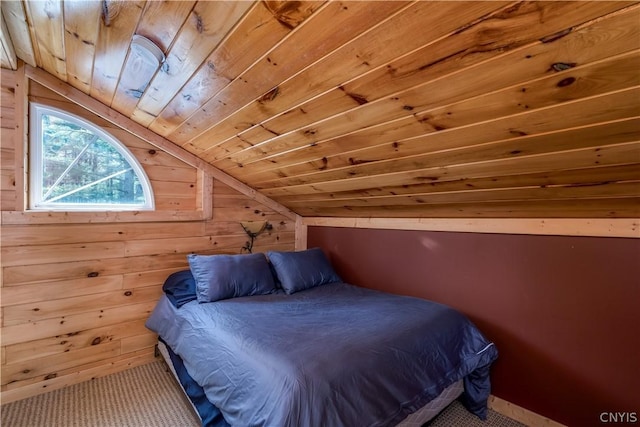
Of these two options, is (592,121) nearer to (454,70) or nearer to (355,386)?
(454,70)

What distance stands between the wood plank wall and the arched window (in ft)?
0.31

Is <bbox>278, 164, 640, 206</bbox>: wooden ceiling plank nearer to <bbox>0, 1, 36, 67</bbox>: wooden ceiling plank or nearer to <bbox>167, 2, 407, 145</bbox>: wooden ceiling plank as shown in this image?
<bbox>167, 2, 407, 145</bbox>: wooden ceiling plank

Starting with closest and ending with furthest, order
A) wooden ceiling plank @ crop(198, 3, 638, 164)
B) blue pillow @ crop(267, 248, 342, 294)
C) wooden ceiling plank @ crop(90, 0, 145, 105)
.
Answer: wooden ceiling plank @ crop(198, 3, 638, 164) < wooden ceiling plank @ crop(90, 0, 145, 105) < blue pillow @ crop(267, 248, 342, 294)

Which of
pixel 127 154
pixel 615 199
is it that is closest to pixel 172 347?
pixel 127 154

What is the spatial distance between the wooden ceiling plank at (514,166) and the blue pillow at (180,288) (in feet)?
4.35

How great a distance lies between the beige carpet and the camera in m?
1.80

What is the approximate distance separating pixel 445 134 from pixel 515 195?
25.3 inches

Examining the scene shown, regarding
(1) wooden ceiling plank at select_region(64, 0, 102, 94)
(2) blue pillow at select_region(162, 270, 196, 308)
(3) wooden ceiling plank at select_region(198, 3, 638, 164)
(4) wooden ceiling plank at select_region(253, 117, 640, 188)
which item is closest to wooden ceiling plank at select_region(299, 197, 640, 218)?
(4) wooden ceiling plank at select_region(253, 117, 640, 188)

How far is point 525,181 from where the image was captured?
1540 millimetres

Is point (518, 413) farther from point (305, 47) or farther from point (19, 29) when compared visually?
point (19, 29)

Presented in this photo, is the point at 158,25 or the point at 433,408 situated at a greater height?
the point at 158,25

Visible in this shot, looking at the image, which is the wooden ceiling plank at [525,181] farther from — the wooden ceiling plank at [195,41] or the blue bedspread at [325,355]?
the wooden ceiling plank at [195,41]

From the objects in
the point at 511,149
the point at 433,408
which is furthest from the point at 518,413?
the point at 511,149

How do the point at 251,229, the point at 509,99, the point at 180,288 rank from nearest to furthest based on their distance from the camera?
the point at 509,99
the point at 180,288
the point at 251,229
